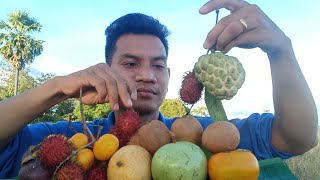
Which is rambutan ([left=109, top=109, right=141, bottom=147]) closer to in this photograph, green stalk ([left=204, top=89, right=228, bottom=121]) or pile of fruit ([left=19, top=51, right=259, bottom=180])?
pile of fruit ([left=19, top=51, right=259, bottom=180])

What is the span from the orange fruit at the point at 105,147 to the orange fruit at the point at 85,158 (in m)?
0.02

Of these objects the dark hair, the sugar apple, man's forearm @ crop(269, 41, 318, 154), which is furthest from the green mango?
the dark hair

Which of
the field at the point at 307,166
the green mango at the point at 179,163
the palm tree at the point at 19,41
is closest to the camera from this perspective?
the green mango at the point at 179,163

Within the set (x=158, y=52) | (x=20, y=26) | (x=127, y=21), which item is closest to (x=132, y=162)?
(x=158, y=52)

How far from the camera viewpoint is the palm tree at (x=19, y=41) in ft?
A: 82.4

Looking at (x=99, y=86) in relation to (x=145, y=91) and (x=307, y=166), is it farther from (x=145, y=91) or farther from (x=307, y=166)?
(x=307, y=166)

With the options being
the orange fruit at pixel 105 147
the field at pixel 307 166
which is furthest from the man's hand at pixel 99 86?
the field at pixel 307 166

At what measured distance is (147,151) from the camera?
50.0 inches

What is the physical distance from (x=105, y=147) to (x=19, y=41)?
25895 mm

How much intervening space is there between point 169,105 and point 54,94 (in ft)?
31.8

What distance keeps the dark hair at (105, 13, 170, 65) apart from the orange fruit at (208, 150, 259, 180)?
1.98 meters

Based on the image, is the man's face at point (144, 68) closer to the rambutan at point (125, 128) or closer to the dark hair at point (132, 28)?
the dark hair at point (132, 28)

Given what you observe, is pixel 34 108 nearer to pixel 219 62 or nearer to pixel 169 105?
pixel 219 62

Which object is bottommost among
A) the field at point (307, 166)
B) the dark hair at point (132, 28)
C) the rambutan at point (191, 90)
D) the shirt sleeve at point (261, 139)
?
the field at point (307, 166)
